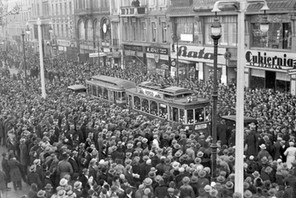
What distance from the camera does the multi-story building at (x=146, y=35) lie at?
46562mm

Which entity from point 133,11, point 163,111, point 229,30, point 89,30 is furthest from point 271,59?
point 89,30

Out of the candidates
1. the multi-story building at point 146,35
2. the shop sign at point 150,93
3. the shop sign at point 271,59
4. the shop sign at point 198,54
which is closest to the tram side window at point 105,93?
the shop sign at point 150,93

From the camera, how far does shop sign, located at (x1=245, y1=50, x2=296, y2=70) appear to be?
104ft

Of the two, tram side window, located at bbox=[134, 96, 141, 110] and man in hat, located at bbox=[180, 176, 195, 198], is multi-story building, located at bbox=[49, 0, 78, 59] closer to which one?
tram side window, located at bbox=[134, 96, 141, 110]

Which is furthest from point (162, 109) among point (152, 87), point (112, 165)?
point (112, 165)

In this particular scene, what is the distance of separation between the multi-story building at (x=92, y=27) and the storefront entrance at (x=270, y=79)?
2362cm

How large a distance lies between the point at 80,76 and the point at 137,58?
1186 cm

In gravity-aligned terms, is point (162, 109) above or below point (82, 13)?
below

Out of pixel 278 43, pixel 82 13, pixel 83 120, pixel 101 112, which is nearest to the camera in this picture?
pixel 83 120

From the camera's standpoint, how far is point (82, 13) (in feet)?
211

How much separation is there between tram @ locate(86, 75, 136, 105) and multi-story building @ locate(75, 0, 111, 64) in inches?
771

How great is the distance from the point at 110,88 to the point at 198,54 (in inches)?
510

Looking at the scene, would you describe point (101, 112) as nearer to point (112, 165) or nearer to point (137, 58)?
point (112, 165)

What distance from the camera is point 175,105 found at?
76.4 feet
